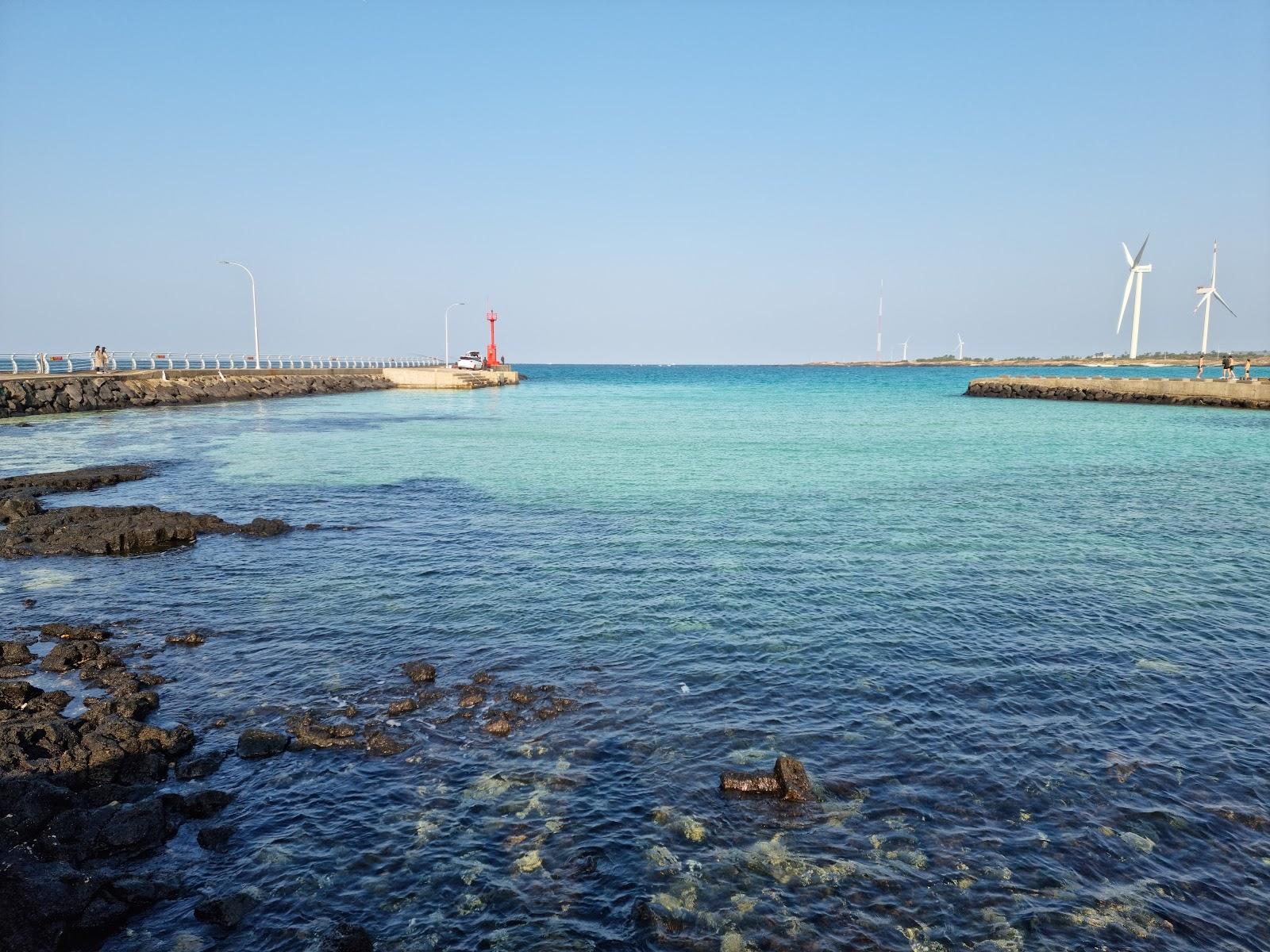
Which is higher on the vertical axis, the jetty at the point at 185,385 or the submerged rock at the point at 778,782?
the jetty at the point at 185,385

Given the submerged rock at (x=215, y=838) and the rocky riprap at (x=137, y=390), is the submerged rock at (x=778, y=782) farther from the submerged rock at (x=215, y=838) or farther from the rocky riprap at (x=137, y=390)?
the rocky riprap at (x=137, y=390)

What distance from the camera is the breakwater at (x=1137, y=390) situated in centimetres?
6681

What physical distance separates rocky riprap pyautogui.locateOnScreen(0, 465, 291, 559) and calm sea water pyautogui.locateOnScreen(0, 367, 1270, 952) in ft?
4.20

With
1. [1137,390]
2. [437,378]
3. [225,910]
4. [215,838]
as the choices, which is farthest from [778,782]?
[437,378]

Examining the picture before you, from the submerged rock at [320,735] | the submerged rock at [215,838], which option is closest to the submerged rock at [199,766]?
the submerged rock at [320,735]

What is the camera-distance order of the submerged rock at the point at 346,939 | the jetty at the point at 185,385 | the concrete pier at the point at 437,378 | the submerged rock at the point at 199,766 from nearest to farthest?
the submerged rock at the point at 346,939
the submerged rock at the point at 199,766
the jetty at the point at 185,385
the concrete pier at the point at 437,378

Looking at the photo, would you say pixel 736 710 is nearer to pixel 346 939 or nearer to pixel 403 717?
pixel 403 717

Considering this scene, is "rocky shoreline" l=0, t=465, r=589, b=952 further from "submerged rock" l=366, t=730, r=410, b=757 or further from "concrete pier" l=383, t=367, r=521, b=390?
"concrete pier" l=383, t=367, r=521, b=390

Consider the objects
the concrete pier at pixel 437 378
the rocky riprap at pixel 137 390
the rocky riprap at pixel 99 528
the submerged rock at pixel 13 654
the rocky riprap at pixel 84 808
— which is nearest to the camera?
the rocky riprap at pixel 84 808

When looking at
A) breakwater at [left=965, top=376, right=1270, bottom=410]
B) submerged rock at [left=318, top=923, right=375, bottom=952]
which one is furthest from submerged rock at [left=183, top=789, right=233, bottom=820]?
breakwater at [left=965, top=376, right=1270, bottom=410]

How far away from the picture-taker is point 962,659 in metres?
11.6

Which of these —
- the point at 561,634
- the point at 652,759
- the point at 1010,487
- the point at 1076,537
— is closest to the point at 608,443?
the point at 1010,487

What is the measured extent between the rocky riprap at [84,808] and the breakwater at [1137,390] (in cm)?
8030

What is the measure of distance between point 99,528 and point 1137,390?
8736 cm
